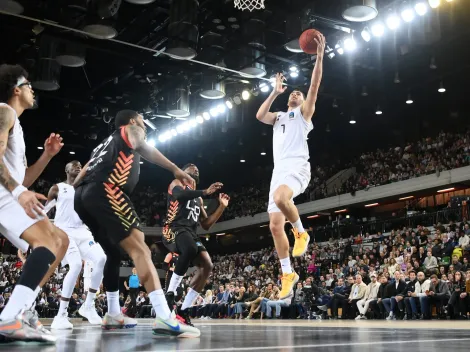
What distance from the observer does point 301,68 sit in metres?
15.2

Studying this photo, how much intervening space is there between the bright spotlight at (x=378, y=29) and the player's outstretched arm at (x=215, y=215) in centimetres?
812

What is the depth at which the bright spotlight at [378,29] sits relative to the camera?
40.2 ft

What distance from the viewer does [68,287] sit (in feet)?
20.5

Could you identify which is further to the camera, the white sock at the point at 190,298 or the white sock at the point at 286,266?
the white sock at the point at 286,266

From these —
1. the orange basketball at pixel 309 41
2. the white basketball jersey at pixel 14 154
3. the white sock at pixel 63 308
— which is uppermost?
the orange basketball at pixel 309 41

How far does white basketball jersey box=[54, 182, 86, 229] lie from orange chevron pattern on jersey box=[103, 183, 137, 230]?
9.35 feet

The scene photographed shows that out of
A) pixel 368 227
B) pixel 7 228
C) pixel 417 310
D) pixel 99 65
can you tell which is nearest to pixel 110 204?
pixel 7 228

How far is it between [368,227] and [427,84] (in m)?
6.56

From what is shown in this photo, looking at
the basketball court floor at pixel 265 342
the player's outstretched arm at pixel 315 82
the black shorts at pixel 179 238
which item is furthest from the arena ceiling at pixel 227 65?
the basketball court floor at pixel 265 342

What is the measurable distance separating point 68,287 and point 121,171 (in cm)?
267

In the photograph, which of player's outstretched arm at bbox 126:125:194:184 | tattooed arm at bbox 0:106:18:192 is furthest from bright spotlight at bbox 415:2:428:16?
tattooed arm at bbox 0:106:18:192

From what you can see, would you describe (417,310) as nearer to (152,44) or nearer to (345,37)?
(345,37)

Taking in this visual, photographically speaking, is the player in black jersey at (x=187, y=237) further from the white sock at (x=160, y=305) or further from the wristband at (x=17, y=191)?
the wristband at (x=17, y=191)

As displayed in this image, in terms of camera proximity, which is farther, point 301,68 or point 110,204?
point 301,68
